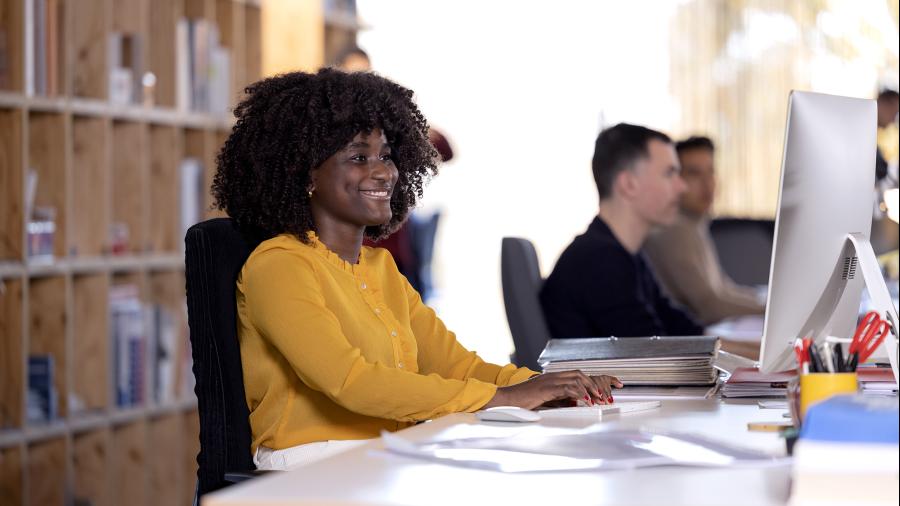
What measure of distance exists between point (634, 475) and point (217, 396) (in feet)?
2.70

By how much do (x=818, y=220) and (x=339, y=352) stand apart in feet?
2.23

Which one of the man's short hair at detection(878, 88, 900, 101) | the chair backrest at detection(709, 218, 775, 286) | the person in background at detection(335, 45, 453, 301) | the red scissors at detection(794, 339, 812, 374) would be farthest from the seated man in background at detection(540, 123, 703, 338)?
the chair backrest at detection(709, 218, 775, 286)

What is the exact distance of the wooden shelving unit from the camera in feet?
10.0

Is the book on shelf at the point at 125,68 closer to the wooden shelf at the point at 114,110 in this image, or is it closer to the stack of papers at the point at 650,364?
the wooden shelf at the point at 114,110

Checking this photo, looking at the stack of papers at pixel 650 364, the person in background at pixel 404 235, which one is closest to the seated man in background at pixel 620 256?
the person in background at pixel 404 235

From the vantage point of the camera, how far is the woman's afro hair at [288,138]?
197 cm

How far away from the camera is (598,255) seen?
121 inches

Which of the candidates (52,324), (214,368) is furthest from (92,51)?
(214,368)

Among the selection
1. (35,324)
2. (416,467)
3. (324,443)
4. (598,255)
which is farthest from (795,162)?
(35,324)

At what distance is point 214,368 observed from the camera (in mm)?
1806

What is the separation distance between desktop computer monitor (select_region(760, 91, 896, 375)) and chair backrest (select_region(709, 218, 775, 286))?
187 inches

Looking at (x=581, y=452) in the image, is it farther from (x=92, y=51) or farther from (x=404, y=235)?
(x=404, y=235)

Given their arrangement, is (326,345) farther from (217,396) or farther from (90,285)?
(90,285)

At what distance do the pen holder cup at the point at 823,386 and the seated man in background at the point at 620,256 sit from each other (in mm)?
1690
